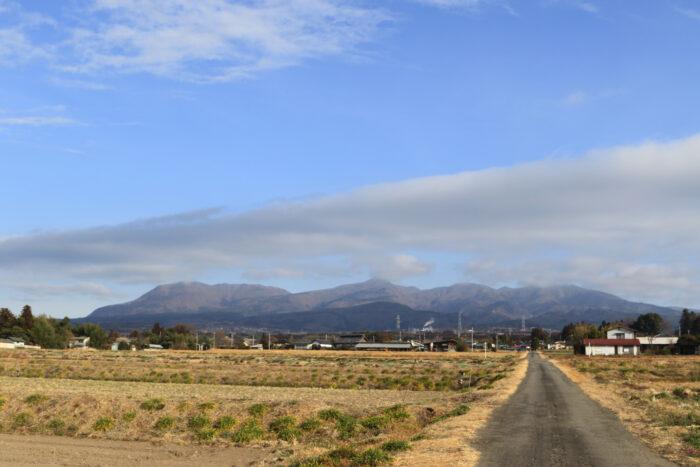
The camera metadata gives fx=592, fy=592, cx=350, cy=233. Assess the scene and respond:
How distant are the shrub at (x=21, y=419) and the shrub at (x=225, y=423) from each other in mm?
10960

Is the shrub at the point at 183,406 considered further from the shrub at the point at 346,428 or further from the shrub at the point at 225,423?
the shrub at the point at 346,428

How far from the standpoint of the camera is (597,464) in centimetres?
1842

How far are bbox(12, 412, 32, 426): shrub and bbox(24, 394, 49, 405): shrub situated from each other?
186cm

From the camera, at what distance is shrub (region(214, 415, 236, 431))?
2845 centimetres

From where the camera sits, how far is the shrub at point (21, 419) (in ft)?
103

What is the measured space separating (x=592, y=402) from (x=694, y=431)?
13.5 metres

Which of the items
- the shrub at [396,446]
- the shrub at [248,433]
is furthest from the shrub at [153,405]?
the shrub at [396,446]

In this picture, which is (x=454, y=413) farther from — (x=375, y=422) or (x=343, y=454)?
(x=343, y=454)

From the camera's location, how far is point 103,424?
96.7 feet

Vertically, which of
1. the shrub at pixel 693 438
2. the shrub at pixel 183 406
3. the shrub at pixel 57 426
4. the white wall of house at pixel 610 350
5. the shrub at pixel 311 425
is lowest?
the white wall of house at pixel 610 350

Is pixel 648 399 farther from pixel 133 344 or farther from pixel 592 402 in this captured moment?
pixel 133 344

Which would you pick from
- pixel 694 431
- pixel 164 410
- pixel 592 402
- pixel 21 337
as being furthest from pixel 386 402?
pixel 21 337

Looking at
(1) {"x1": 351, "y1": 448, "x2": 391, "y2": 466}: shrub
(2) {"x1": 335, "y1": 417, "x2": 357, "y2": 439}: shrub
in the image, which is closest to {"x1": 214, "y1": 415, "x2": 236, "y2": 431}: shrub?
(2) {"x1": 335, "y1": 417, "x2": 357, "y2": 439}: shrub

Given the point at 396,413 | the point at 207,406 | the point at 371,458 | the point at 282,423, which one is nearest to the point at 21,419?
the point at 207,406
